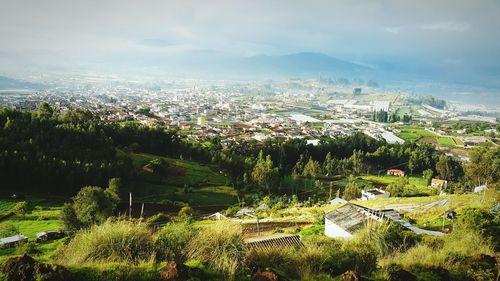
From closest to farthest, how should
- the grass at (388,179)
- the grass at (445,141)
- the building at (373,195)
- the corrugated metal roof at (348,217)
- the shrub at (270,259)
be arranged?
the shrub at (270,259), the corrugated metal roof at (348,217), the building at (373,195), the grass at (388,179), the grass at (445,141)

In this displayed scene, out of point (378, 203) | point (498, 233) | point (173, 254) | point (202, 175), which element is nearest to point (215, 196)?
point (202, 175)

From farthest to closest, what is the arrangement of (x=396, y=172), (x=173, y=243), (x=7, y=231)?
1. (x=396, y=172)
2. (x=7, y=231)
3. (x=173, y=243)

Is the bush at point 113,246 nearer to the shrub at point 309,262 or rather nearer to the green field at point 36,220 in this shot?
the shrub at point 309,262

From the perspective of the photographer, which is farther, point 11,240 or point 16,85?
point 16,85

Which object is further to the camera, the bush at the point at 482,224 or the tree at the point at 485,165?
the tree at the point at 485,165

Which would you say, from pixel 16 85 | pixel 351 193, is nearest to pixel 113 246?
pixel 351 193

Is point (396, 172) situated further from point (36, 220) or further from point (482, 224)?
point (36, 220)

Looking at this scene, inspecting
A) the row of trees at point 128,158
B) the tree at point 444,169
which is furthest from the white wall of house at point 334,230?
the tree at point 444,169
